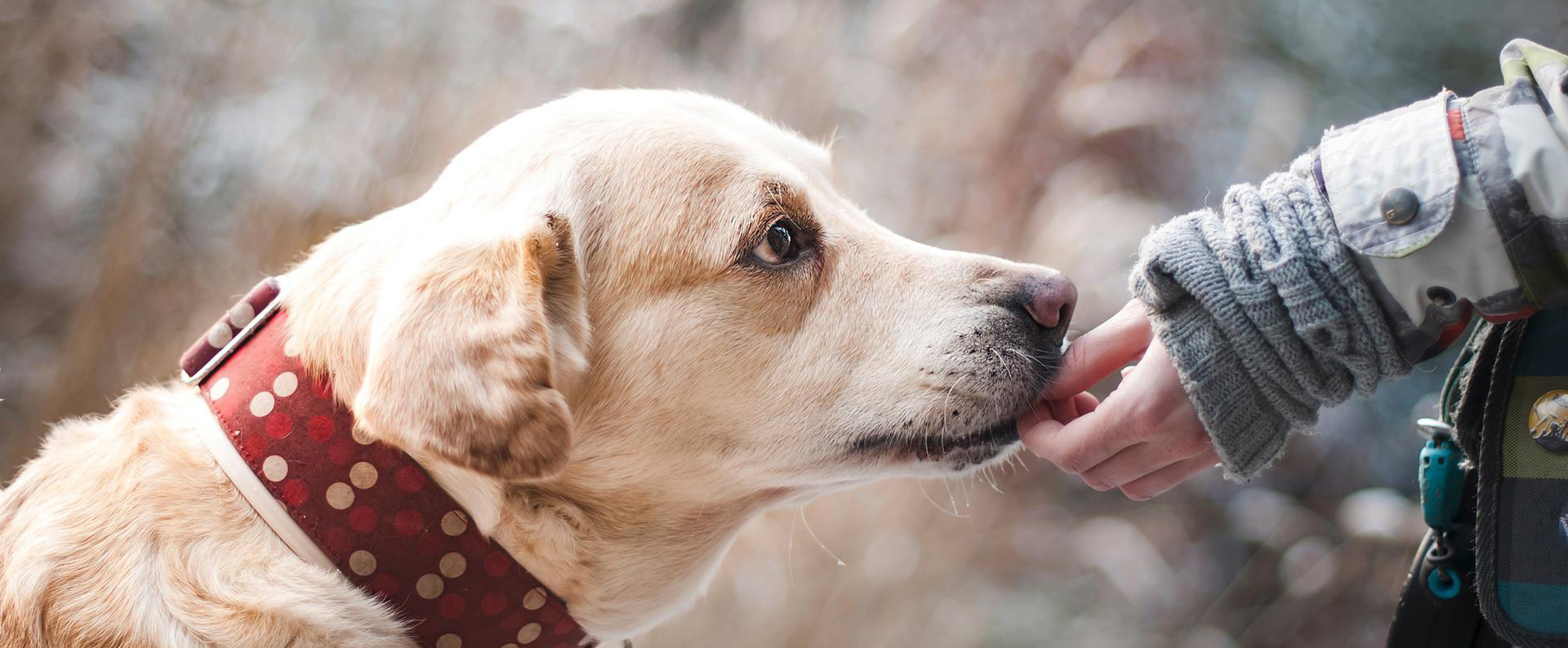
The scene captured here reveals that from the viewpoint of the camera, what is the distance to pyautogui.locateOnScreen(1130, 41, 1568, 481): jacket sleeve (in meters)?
1.42

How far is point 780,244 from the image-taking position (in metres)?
1.91

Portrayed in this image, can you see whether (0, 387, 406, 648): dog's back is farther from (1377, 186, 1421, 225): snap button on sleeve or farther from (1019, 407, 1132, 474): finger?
(1377, 186, 1421, 225): snap button on sleeve

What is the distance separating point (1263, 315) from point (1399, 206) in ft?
0.80

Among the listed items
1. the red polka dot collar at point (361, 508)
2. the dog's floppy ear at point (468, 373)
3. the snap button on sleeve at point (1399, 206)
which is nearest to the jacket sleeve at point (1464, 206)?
the snap button on sleeve at point (1399, 206)

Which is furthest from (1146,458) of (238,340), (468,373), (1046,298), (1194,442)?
(238,340)

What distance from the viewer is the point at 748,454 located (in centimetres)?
184

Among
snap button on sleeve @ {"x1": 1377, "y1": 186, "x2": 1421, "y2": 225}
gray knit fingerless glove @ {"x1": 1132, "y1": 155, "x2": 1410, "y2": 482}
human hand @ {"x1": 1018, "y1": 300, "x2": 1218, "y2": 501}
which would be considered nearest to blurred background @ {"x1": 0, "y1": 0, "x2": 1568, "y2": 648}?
human hand @ {"x1": 1018, "y1": 300, "x2": 1218, "y2": 501}

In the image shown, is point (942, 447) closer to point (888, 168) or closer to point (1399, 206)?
point (1399, 206)

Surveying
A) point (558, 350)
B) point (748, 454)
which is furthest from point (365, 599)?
point (748, 454)

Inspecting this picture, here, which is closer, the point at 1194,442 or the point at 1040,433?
the point at 1194,442

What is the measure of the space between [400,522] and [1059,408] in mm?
1205

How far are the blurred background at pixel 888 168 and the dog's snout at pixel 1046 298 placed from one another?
172 centimetres

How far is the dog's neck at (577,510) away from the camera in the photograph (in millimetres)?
1625

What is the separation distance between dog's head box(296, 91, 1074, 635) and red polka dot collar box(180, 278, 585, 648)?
0.48 feet
